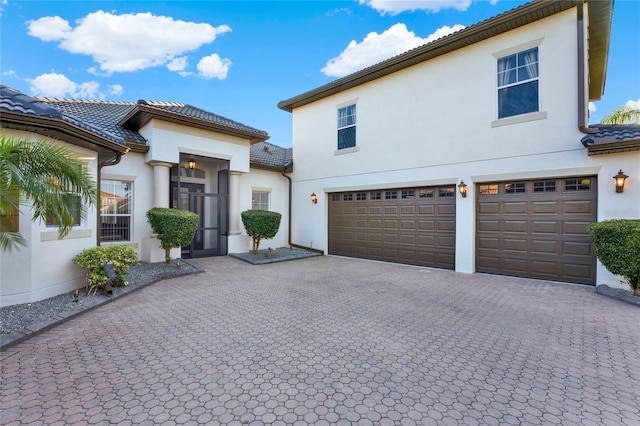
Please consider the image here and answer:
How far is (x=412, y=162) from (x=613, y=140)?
4.80 meters

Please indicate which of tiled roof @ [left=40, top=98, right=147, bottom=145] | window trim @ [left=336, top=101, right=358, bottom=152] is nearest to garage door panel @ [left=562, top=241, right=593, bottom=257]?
window trim @ [left=336, top=101, right=358, bottom=152]

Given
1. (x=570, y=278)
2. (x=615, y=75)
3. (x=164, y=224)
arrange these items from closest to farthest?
1. (x=570, y=278)
2. (x=164, y=224)
3. (x=615, y=75)

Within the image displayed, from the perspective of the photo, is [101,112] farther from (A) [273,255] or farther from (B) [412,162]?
(B) [412,162]

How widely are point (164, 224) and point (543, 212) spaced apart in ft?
34.2

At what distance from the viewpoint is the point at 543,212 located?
776cm

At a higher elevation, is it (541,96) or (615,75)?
(615,75)

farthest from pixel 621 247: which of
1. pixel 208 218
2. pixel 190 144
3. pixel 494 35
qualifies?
pixel 208 218

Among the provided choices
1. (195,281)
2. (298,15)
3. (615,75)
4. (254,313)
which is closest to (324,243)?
(195,281)

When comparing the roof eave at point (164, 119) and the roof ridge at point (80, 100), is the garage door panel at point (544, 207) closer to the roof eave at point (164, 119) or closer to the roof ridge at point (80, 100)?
the roof eave at point (164, 119)

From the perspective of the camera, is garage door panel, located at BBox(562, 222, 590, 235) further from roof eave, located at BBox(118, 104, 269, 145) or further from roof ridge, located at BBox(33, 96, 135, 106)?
roof ridge, located at BBox(33, 96, 135, 106)

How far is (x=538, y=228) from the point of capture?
782cm

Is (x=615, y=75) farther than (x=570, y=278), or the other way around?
(x=615, y=75)

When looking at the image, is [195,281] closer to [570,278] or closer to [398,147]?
[398,147]

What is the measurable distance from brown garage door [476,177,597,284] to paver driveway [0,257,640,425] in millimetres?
1461
